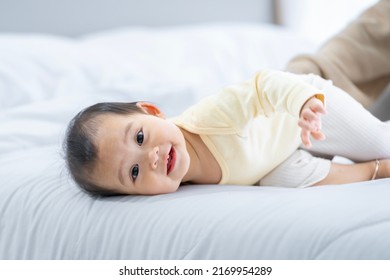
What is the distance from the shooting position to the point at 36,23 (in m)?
2.26

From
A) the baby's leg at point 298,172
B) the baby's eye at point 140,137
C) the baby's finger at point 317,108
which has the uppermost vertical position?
the baby's finger at point 317,108

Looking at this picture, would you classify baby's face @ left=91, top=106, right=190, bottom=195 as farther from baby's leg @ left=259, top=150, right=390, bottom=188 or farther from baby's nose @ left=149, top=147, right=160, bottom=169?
baby's leg @ left=259, top=150, right=390, bottom=188

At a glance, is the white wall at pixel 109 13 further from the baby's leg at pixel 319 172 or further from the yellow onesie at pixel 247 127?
the baby's leg at pixel 319 172

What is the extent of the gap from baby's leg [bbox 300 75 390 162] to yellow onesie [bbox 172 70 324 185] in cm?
8

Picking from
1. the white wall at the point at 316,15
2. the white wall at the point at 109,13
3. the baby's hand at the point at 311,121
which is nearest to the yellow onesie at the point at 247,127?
the baby's hand at the point at 311,121

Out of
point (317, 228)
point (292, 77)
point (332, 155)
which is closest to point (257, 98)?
point (292, 77)

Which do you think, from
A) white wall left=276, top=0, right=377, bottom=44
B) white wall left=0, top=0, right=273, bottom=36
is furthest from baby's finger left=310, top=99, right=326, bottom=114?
white wall left=276, top=0, right=377, bottom=44

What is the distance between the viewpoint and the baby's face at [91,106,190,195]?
104cm

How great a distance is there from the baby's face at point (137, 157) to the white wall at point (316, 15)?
6.80 feet

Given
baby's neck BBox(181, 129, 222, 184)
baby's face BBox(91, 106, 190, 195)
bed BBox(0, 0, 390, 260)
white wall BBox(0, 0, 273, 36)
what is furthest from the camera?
white wall BBox(0, 0, 273, 36)

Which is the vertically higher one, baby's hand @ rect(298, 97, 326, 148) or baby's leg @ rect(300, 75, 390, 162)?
baby's hand @ rect(298, 97, 326, 148)

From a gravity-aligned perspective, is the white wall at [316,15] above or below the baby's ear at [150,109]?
below

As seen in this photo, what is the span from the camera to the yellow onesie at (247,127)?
1127 mm

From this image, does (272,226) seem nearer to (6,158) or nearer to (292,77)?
(292,77)
